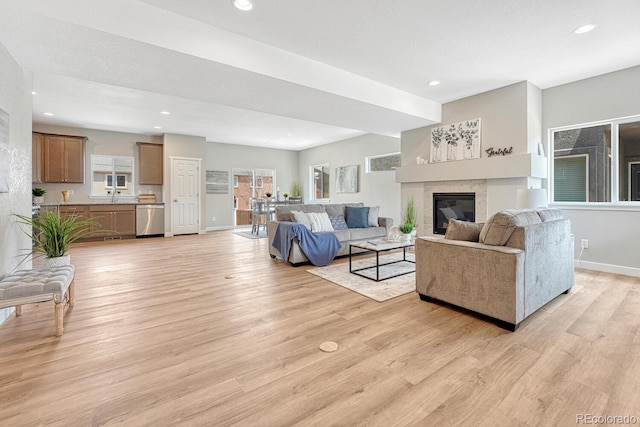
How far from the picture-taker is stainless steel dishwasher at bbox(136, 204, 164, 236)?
744 cm

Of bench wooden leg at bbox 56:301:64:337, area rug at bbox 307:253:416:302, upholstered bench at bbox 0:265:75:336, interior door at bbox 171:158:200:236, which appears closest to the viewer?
upholstered bench at bbox 0:265:75:336

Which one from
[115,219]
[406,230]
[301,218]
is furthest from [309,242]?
[115,219]

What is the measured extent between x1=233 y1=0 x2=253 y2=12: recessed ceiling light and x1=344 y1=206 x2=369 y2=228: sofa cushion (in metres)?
3.67

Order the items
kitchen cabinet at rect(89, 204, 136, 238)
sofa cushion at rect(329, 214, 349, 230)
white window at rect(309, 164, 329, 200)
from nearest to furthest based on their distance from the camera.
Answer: sofa cushion at rect(329, 214, 349, 230)
kitchen cabinet at rect(89, 204, 136, 238)
white window at rect(309, 164, 329, 200)

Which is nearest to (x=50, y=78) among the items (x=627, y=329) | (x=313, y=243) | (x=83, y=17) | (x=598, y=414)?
(x=83, y=17)

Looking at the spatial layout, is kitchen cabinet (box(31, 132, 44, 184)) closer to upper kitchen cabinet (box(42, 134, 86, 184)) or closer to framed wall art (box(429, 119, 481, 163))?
upper kitchen cabinet (box(42, 134, 86, 184))

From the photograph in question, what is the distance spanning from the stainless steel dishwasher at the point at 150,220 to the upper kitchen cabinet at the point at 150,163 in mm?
700

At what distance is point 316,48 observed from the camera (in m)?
3.36

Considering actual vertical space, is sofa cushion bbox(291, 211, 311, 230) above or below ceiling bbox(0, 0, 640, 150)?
below

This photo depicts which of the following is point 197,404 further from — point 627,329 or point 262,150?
point 262,150

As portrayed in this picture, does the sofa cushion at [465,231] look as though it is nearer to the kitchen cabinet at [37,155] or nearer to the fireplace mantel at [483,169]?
the fireplace mantel at [483,169]

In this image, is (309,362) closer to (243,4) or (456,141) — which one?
(243,4)

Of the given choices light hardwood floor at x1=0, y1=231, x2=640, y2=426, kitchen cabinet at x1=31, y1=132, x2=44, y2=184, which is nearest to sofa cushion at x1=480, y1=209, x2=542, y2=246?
light hardwood floor at x1=0, y1=231, x2=640, y2=426

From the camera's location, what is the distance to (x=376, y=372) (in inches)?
69.4
